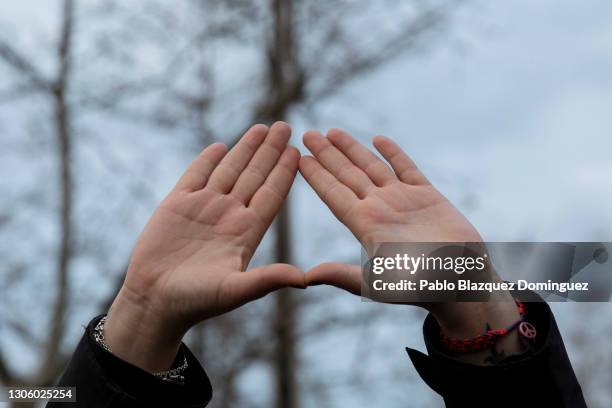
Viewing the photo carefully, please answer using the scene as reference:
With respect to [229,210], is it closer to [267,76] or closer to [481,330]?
[481,330]

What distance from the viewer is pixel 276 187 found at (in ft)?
8.46

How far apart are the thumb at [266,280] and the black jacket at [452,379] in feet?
0.95

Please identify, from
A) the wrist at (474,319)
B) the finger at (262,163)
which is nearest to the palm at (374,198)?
the finger at (262,163)

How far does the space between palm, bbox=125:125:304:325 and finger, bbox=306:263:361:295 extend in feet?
0.11

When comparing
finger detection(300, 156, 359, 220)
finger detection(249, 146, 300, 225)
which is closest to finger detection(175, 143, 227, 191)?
finger detection(249, 146, 300, 225)

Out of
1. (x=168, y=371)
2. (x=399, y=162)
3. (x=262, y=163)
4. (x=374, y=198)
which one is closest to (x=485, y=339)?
(x=374, y=198)

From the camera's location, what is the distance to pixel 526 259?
2.55 m

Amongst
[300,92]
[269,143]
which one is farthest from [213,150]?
[300,92]

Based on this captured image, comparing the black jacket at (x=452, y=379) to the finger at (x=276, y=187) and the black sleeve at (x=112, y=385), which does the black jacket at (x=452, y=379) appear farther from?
the finger at (x=276, y=187)

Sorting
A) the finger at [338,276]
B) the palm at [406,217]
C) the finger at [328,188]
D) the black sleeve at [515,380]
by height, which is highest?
the finger at [328,188]

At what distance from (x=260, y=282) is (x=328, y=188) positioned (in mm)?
458

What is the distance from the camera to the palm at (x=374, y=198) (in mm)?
2230

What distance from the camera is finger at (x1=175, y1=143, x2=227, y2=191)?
252 centimetres

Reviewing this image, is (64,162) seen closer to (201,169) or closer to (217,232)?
(201,169)
